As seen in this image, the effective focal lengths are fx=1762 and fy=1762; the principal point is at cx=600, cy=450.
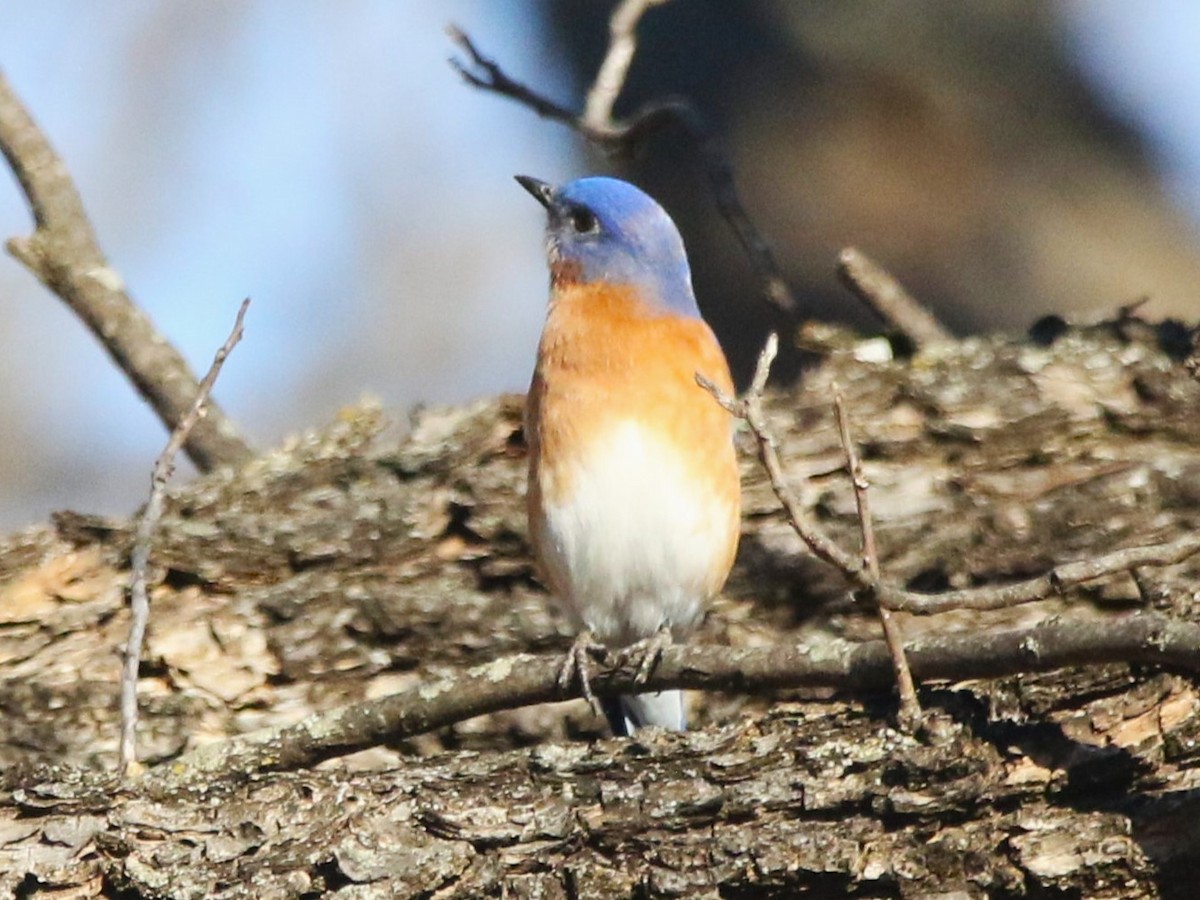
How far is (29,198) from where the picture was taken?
634 cm

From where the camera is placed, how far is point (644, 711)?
5.53 m

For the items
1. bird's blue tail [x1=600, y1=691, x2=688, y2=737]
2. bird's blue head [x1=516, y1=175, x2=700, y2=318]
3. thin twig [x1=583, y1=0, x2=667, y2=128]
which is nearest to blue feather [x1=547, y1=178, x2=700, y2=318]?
bird's blue head [x1=516, y1=175, x2=700, y2=318]

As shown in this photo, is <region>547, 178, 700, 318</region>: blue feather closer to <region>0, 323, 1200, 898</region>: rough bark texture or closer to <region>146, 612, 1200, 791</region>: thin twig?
<region>0, 323, 1200, 898</region>: rough bark texture

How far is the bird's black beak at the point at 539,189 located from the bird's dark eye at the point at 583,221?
5.8 inches

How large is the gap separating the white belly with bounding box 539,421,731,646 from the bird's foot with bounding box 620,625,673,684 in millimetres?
512

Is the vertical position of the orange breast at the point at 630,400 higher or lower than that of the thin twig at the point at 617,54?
lower

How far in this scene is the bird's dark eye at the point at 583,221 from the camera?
5988 millimetres

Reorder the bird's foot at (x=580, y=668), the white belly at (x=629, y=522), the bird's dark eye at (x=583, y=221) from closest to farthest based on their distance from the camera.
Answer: the bird's foot at (x=580, y=668) < the white belly at (x=629, y=522) < the bird's dark eye at (x=583, y=221)

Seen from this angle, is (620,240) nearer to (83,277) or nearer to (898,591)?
(83,277)

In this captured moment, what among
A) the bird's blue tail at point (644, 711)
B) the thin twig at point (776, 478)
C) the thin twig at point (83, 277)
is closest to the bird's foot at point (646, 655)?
the thin twig at point (776, 478)

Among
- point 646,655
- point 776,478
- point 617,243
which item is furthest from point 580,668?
point 617,243

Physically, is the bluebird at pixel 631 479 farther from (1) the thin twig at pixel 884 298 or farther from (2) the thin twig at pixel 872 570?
(2) the thin twig at pixel 872 570

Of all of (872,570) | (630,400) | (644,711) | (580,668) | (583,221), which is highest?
(583,221)

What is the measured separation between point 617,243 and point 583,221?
7.0 inches
